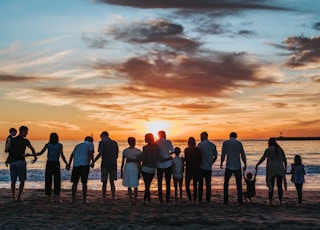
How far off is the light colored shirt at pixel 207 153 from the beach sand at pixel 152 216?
120cm

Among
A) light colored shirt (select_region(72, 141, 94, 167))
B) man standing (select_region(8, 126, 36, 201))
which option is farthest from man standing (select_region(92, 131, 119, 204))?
man standing (select_region(8, 126, 36, 201))

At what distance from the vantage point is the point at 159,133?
1298 centimetres

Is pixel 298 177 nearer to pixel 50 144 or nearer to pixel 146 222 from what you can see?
pixel 146 222

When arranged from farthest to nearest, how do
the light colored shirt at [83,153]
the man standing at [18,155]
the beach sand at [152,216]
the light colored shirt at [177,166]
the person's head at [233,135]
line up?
the light colored shirt at [177,166], the person's head at [233,135], the man standing at [18,155], the light colored shirt at [83,153], the beach sand at [152,216]

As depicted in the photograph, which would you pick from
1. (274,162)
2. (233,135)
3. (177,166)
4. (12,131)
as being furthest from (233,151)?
(12,131)

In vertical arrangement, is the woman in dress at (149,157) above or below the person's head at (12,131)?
below

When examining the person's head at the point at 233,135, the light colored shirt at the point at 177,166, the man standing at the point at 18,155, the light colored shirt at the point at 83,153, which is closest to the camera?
the light colored shirt at the point at 83,153

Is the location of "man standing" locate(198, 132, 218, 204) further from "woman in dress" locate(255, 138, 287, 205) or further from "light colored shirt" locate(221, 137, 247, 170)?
"woman in dress" locate(255, 138, 287, 205)

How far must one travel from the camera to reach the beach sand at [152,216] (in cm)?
930

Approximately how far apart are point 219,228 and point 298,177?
5.48 metres

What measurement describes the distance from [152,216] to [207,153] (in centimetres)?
328

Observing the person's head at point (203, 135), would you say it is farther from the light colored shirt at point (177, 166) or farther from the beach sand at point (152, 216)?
the beach sand at point (152, 216)

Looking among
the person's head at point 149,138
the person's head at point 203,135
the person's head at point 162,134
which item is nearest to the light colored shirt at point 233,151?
the person's head at point 203,135

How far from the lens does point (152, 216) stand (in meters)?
10.5
